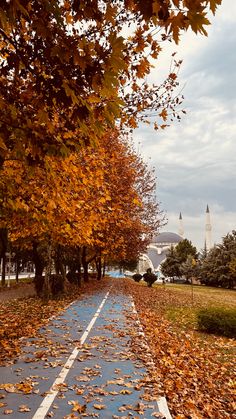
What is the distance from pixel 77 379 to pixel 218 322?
943 cm

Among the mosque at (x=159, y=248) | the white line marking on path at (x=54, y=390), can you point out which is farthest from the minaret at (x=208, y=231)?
the white line marking on path at (x=54, y=390)

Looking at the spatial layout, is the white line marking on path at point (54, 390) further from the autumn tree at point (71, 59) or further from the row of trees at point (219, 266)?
the row of trees at point (219, 266)

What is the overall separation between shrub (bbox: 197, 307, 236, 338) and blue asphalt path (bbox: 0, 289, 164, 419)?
4265 millimetres

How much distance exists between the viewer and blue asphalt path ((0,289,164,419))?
646cm

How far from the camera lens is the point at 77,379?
26.4 feet

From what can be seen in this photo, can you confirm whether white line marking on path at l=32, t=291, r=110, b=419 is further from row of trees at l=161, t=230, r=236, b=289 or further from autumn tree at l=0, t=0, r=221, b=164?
row of trees at l=161, t=230, r=236, b=289

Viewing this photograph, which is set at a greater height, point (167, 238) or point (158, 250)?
point (167, 238)

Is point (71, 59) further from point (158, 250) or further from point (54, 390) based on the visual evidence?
point (158, 250)

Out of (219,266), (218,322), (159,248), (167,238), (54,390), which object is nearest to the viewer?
(54,390)

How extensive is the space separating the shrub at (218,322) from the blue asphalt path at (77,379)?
427 centimetres

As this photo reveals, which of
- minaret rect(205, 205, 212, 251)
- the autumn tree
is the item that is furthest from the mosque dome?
the autumn tree

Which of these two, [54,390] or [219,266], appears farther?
[219,266]

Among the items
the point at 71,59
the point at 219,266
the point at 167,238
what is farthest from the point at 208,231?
the point at 71,59

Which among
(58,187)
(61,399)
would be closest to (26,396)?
(61,399)
